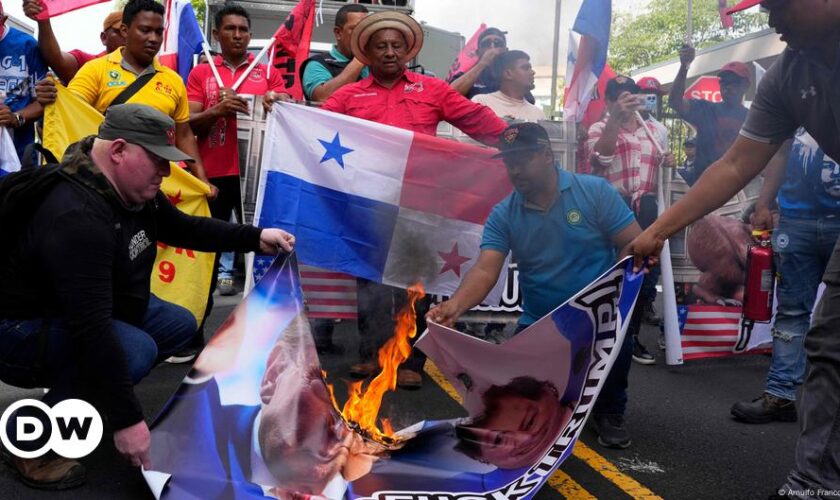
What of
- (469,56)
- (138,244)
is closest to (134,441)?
(138,244)

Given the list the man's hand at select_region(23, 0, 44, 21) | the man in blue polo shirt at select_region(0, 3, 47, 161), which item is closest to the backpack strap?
the man in blue polo shirt at select_region(0, 3, 47, 161)

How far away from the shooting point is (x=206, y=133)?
5.30m

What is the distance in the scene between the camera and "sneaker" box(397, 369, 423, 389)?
4.49m

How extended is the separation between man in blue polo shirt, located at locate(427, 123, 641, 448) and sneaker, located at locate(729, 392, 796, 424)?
0.79 m

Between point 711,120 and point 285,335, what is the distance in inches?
169

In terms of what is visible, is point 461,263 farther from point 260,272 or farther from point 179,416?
point 179,416

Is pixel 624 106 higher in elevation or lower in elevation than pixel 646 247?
higher

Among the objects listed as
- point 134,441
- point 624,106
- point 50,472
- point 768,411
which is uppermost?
point 624,106

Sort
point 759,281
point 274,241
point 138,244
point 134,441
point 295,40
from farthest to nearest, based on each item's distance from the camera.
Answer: point 295,40 → point 759,281 → point 274,241 → point 138,244 → point 134,441

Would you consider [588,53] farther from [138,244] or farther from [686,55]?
[138,244]

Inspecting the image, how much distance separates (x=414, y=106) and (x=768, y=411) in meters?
2.55

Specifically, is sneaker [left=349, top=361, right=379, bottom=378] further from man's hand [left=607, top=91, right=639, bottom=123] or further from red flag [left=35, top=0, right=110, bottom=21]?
red flag [left=35, top=0, right=110, bottom=21]

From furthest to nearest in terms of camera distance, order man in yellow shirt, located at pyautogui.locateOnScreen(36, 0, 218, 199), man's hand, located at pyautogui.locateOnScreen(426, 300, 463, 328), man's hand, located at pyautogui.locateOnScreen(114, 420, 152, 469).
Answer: man in yellow shirt, located at pyautogui.locateOnScreen(36, 0, 218, 199), man's hand, located at pyautogui.locateOnScreen(426, 300, 463, 328), man's hand, located at pyautogui.locateOnScreen(114, 420, 152, 469)

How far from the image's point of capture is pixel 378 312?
4.91 meters
